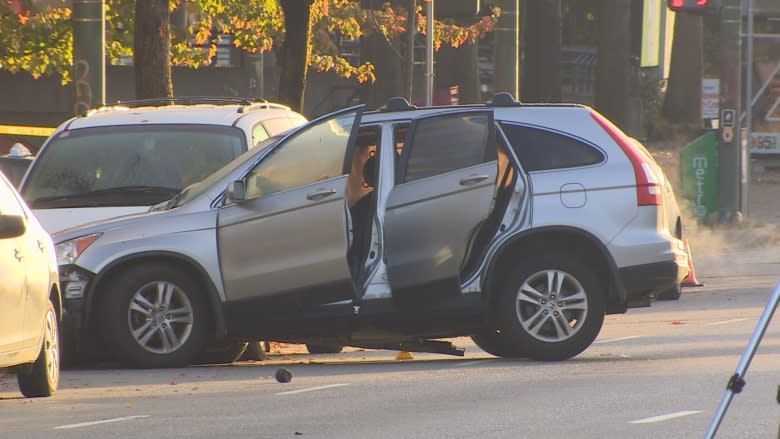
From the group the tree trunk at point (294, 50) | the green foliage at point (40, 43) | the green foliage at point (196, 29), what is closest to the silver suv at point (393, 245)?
the tree trunk at point (294, 50)

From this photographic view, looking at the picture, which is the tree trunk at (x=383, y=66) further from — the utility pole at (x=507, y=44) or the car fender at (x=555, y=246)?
the car fender at (x=555, y=246)

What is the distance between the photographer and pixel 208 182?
11.4 metres

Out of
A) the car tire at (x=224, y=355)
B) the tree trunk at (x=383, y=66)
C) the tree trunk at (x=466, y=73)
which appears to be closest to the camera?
the car tire at (x=224, y=355)

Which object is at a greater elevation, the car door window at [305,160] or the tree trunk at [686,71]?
the car door window at [305,160]

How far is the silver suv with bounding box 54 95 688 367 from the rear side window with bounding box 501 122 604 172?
0.03ft

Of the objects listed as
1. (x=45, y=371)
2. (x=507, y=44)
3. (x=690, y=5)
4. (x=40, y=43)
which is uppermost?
(x=690, y=5)

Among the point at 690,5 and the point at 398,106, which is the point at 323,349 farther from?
the point at 690,5

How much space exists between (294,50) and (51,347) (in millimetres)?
10572

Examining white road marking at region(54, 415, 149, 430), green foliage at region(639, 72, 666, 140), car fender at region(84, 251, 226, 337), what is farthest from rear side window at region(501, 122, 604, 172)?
green foliage at region(639, 72, 666, 140)

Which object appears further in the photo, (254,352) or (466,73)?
(466,73)

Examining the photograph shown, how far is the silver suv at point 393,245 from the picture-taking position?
11055 mm

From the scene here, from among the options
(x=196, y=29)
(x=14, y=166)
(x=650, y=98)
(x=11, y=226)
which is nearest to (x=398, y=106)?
(x=11, y=226)

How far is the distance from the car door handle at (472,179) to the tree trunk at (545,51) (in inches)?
1190

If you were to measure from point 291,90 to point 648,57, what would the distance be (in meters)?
9.26
